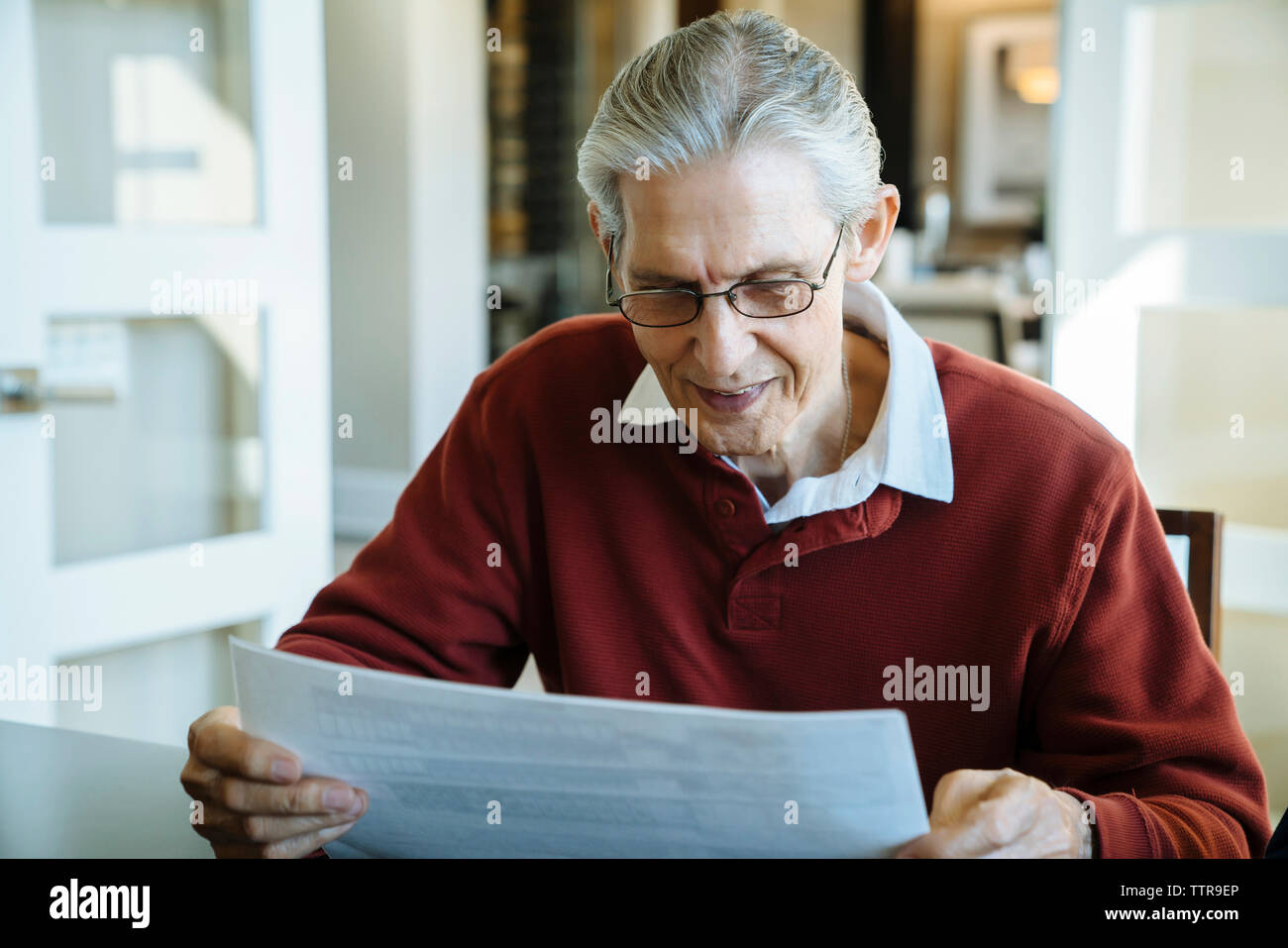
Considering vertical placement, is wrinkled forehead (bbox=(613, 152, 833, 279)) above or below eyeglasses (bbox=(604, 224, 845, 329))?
above

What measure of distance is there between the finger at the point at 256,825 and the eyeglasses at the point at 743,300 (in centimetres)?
43

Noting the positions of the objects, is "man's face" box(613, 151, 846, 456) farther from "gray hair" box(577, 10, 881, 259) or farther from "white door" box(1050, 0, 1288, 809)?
"white door" box(1050, 0, 1288, 809)

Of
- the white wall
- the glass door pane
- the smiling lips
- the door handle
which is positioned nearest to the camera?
the smiling lips

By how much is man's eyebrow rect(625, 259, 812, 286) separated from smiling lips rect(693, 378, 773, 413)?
92mm

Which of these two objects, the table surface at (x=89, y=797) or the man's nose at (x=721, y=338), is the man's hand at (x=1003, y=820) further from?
the table surface at (x=89, y=797)

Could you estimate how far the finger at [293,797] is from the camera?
2.56 feet

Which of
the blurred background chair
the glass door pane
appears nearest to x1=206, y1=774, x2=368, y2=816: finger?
the blurred background chair

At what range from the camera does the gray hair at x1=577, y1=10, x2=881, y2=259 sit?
917 mm

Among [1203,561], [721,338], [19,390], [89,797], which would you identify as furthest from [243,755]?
[19,390]

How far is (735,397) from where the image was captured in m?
1.00

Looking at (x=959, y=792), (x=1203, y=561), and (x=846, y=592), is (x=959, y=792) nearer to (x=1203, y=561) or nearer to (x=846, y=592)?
(x=846, y=592)

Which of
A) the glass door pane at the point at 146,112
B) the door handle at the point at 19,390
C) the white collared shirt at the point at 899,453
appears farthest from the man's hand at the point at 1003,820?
the glass door pane at the point at 146,112

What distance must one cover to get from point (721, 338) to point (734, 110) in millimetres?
168
